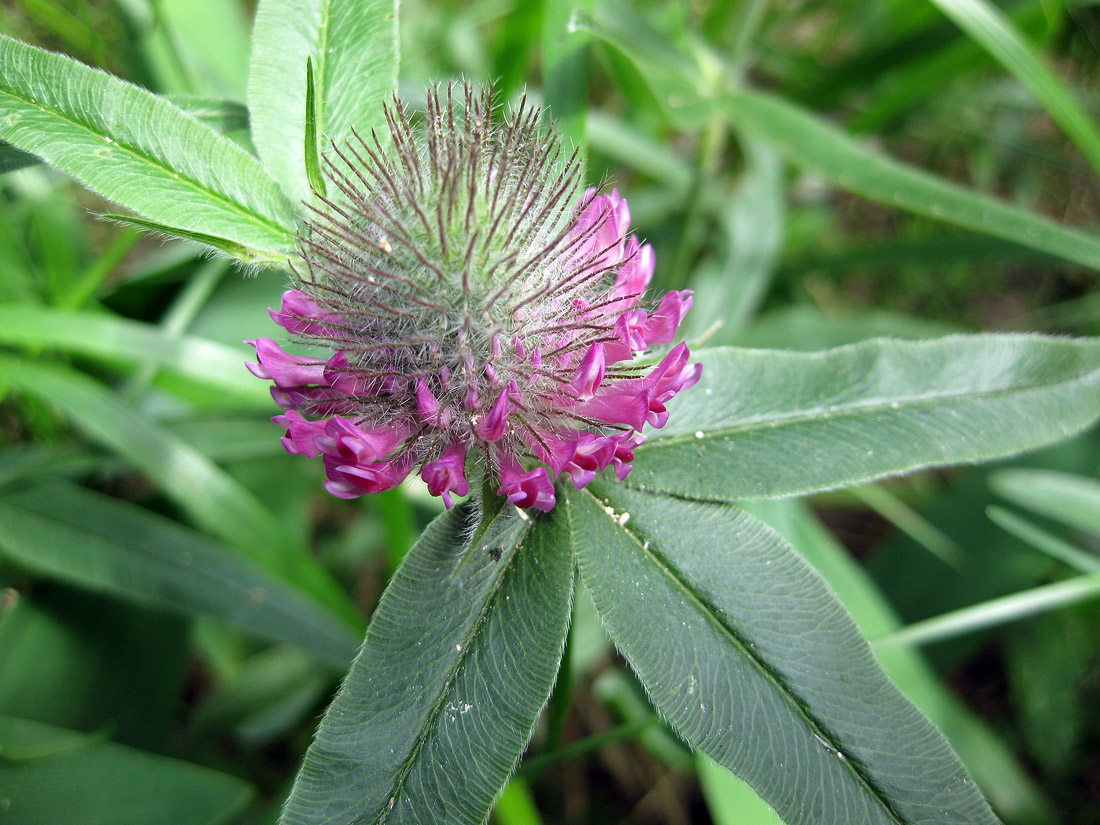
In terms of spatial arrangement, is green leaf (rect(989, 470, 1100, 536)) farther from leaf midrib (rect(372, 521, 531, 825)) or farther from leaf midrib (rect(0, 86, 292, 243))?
leaf midrib (rect(0, 86, 292, 243))

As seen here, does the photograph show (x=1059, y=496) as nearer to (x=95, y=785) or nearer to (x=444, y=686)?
(x=444, y=686)

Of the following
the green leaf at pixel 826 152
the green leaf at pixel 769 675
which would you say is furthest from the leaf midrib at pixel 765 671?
the green leaf at pixel 826 152

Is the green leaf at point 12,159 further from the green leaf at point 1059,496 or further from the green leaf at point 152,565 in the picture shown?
the green leaf at point 1059,496

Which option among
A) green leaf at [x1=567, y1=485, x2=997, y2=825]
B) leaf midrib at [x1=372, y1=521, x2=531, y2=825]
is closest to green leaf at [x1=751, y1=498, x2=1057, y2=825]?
green leaf at [x1=567, y1=485, x2=997, y2=825]

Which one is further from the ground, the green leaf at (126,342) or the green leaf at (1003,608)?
the green leaf at (1003,608)

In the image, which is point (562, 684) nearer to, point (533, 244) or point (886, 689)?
point (886, 689)

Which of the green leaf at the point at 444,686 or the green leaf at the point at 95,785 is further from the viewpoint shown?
the green leaf at the point at 95,785
